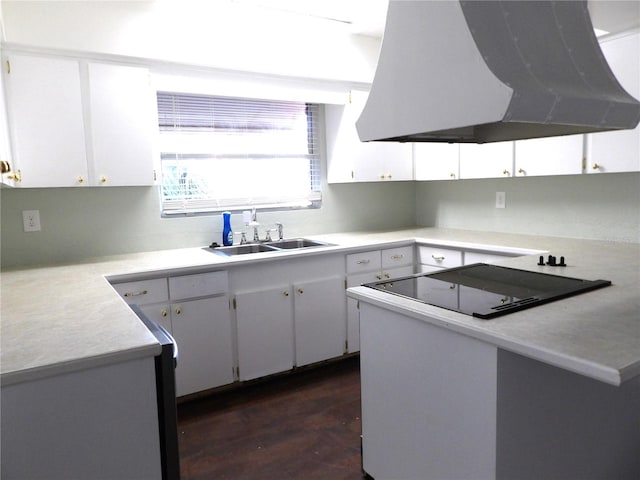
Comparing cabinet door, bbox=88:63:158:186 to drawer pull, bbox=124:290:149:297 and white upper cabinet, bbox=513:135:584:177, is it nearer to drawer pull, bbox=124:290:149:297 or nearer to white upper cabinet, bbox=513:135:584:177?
drawer pull, bbox=124:290:149:297

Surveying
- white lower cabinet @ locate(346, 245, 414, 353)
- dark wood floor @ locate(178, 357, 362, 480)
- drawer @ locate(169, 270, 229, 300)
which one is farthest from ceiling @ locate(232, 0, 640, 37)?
dark wood floor @ locate(178, 357, 362, 480)

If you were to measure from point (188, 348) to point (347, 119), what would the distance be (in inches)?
79.7

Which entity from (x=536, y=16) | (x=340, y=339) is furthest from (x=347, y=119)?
(x=536, y=16)

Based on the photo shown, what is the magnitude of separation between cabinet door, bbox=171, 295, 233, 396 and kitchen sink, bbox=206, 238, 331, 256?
441 mm

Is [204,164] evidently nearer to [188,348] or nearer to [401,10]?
[188,348]

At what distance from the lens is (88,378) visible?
3.98 feet

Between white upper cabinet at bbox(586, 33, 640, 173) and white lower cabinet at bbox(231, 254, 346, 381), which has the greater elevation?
white upper cabinet at bbox(586, 33, 640, 173)

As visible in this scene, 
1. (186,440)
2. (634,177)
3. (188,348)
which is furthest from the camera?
(634,177)

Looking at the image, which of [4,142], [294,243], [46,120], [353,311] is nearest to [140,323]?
[4,142]

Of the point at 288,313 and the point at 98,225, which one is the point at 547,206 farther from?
the point at 98,225

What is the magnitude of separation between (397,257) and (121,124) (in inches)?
79.2

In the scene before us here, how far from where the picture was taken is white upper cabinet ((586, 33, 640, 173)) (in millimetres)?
2498

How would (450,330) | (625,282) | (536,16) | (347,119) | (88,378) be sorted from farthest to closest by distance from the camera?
1. (347,119)
2. (625,282)
3. (450,330)
4. (536,16)
5. (88,378)

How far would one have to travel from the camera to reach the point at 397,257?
3389 mm
